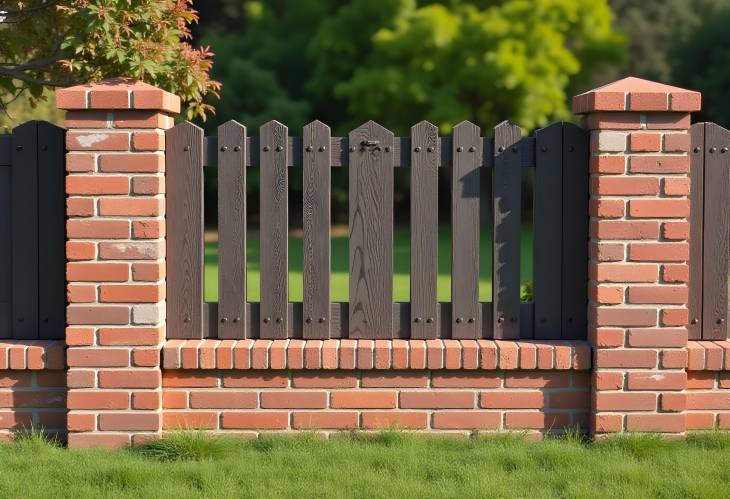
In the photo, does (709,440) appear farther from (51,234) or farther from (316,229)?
(51,234)

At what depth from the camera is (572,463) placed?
14.7 ft

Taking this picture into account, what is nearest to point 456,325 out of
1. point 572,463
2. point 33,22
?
point 572,463

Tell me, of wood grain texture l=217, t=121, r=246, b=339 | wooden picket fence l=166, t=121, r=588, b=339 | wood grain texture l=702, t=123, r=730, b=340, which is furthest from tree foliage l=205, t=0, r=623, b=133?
wood grain texture l=217, t=121, r=246, b=339

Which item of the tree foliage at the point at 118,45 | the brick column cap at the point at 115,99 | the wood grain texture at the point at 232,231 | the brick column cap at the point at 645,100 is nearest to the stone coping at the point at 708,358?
the brick column cap at the point at 645,100

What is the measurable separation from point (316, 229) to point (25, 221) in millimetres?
1411

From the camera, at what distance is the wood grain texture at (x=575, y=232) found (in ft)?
16.3

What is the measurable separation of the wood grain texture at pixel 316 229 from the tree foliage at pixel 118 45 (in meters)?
1.31

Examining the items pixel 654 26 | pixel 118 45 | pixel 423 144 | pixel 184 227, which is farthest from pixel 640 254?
pixel 654 26

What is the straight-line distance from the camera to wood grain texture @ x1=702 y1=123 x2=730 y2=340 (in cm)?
496

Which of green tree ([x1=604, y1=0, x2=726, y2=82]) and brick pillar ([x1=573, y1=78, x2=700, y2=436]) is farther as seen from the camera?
green tree ([x1=604, y1=0, x2=726, y2=82])

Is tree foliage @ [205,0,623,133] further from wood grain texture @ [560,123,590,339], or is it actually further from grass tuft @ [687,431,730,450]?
grass tuft @ [687,431,730,450]

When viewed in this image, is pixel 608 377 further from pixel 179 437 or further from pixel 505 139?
pixel 179 437

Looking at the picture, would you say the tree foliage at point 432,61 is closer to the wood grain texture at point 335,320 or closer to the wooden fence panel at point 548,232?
the wooden fence panel at point 548,232

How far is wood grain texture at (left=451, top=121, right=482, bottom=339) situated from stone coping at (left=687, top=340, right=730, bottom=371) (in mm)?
1002
